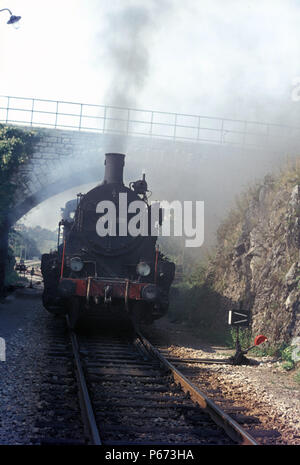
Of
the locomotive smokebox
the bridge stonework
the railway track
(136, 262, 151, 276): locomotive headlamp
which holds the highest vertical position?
the bridge stonework

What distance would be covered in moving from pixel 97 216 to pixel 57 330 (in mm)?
3046

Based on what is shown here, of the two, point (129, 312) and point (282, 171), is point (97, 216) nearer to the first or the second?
point (129, 312)

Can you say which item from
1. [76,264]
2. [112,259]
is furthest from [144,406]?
[112,259]

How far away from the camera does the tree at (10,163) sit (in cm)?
1964

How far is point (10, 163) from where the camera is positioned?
20172 millimetres

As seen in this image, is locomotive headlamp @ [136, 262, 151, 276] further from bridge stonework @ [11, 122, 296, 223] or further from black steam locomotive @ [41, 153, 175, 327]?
bridge stonework @ [11, 122, 296, 223]

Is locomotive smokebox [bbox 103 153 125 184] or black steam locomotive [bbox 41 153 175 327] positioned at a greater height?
locomotive smokebox [bbox 103 153 125 184]

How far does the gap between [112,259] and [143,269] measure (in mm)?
850

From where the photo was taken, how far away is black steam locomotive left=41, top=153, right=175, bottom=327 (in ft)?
34.0

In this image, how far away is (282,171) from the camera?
530 inches

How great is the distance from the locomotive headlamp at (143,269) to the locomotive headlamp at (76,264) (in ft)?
4.07

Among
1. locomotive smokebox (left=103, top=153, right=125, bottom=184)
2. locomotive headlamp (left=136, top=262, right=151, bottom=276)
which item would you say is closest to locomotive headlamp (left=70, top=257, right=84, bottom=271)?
locomotive headlamp (left=136, top=262, right=151, bottom=276)

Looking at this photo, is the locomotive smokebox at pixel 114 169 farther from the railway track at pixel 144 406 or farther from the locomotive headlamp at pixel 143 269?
the railway track at pixel 144 406
